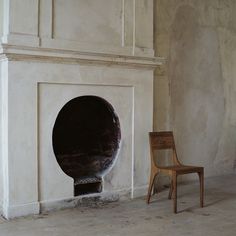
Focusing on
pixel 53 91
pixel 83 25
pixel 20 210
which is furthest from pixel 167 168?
pixel 83 25

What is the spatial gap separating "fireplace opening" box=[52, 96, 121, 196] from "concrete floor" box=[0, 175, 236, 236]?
501mm

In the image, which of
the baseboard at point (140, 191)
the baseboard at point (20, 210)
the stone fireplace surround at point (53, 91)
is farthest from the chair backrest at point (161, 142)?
the baseboard at point (20, 210)

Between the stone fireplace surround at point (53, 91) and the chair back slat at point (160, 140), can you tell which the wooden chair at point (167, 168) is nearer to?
the chair back slat at point (160, 140)

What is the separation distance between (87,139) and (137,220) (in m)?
1.43

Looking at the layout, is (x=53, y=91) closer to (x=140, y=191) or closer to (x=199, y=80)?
(x=140, y=191)

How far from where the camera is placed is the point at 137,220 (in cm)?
373

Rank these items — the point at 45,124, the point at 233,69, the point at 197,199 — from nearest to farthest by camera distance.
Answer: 1. the point at 45,124
2. the point at 197,199
3. the point at 233,69

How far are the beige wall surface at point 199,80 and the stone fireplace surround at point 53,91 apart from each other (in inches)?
25.2

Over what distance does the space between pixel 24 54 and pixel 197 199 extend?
2588 millimetres

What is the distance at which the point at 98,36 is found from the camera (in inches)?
165

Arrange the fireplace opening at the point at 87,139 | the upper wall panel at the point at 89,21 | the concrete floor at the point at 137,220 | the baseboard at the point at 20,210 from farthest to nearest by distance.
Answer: the fireplace opening at the point at 87,139 → the upper wall panel at the point at 89,21 → the baseboard at the point at 20,210 → the concrete floor at the point at 137,220

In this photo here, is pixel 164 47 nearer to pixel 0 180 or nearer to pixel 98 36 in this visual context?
pixel 98 36

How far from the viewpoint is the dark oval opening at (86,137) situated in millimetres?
4523

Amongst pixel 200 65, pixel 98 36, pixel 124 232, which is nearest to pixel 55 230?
pixel 124 232
